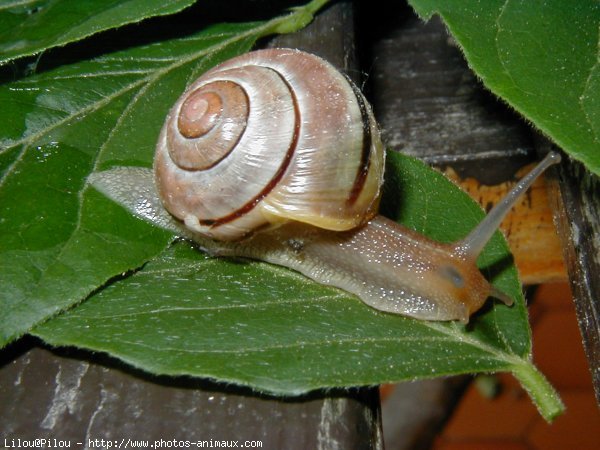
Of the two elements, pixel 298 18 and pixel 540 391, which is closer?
pixel 540 391

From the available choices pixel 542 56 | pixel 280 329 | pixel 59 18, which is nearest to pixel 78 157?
pixel 59 18

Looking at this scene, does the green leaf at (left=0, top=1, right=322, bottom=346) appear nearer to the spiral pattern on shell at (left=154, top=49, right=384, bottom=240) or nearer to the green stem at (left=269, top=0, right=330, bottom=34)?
the green stem at (left=269, top=0, right=330, bottom=34)

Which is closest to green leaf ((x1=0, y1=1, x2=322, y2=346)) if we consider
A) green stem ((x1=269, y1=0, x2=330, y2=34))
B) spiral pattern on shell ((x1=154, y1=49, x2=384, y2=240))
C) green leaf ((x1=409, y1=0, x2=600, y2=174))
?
green stem ((x1=269, y1=0, x2=330, y2=34))

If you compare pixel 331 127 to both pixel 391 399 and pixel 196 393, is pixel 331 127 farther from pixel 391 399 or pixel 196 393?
pixel 391 399

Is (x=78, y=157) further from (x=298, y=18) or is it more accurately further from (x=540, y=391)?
(x=540, y=391)

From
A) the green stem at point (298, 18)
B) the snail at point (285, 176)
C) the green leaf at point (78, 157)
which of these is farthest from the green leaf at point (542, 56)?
A: the green leaf at point (78, 157)

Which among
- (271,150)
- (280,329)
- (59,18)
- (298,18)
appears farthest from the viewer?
(298,18)

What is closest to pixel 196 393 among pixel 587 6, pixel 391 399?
pixel 587 6
